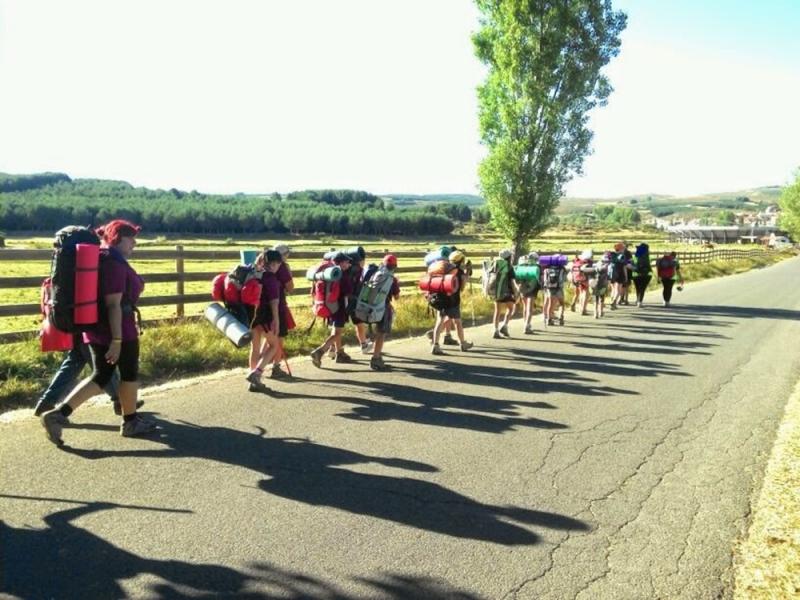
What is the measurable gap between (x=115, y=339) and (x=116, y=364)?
34cm

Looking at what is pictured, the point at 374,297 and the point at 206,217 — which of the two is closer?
the point at 374,297

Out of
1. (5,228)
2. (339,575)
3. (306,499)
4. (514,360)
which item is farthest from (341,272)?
(5,228)

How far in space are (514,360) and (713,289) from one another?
18788 mm

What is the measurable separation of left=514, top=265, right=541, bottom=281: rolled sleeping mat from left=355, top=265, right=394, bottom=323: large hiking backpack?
183 inches

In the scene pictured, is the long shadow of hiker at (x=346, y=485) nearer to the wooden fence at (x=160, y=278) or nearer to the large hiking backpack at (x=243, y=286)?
the large hiking backpack at (x=243, y=286)

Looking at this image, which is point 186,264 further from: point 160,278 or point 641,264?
point 160,278

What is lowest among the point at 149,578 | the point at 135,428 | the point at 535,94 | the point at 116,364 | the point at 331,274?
the point at 149,578

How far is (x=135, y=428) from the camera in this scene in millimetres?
5219

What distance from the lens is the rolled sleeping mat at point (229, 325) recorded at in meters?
6.39

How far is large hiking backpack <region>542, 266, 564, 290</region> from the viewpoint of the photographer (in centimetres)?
1326

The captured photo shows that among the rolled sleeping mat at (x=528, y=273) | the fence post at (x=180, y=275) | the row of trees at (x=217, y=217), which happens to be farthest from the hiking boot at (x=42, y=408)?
the row of trees at (x=217, y=217)

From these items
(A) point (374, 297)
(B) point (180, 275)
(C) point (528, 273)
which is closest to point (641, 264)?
(C) point (528, 273)

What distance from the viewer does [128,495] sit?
4086 millimetres

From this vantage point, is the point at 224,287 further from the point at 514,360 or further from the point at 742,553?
the point at 742,553
